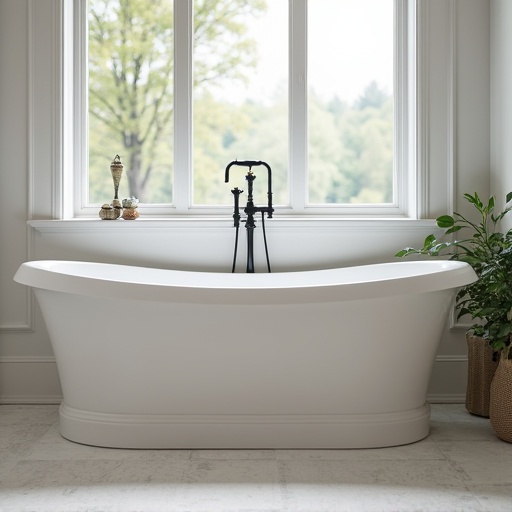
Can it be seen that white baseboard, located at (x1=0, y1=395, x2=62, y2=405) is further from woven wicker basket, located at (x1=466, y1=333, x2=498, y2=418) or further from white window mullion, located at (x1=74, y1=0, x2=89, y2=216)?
woven wicker basket, located at (x1=466, y1=333, x2=498, y2=418)

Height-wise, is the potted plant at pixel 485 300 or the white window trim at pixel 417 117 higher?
the white window trim at pixel 417 117

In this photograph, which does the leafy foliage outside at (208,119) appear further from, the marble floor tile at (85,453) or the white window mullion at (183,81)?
the marble floor tile at (85,453)

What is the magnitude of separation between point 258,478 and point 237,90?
6.91 ft

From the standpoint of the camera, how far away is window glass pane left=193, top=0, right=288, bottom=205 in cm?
369

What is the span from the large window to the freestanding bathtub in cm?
109

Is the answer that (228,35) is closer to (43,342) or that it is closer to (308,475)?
(43,342)

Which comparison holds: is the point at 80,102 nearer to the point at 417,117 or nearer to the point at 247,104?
the point at 247,104

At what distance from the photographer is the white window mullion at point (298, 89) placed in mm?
3639

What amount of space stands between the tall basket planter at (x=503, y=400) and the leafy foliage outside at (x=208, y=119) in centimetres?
124

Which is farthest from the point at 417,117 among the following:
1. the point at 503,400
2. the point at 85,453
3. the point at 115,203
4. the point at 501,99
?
the point at 85,453

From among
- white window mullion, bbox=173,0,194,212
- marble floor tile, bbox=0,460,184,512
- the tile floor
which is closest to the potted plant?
the tile floor

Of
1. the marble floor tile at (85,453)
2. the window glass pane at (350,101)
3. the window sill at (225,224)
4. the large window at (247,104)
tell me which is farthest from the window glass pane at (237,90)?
the marble floor tile at (85,453)

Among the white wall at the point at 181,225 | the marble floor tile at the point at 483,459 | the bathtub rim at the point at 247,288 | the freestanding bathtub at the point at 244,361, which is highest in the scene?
the white wall at the point at 181,225

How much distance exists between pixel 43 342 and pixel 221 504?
161 centimetres
